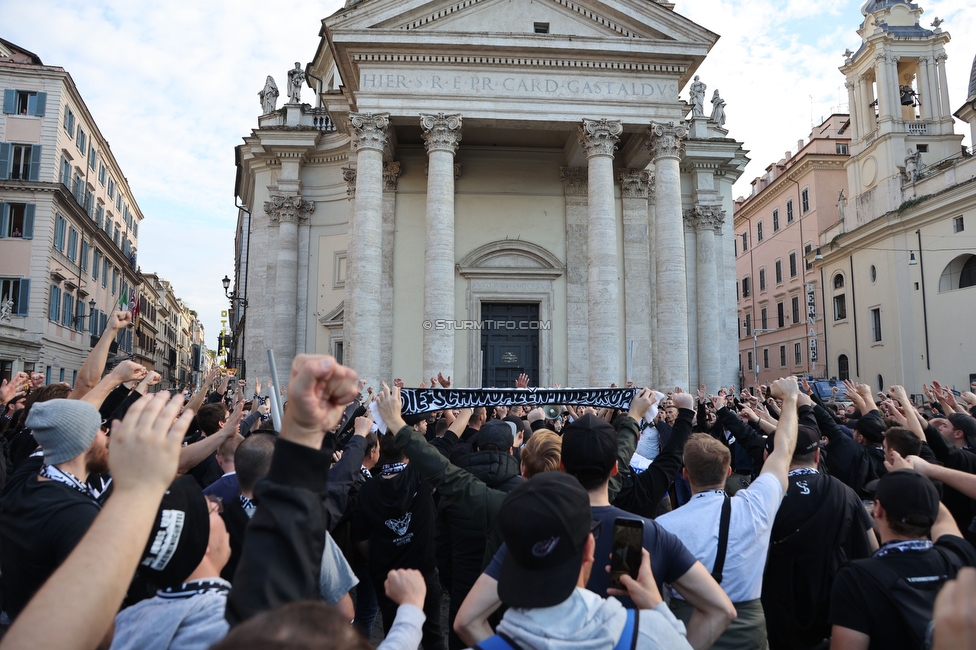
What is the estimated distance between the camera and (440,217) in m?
19.3

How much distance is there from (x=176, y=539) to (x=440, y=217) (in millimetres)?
17543

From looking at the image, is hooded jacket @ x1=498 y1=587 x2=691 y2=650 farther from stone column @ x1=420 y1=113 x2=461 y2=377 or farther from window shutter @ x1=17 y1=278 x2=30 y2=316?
window shutter @ x1=17 y1=278 x2=30 y2=316

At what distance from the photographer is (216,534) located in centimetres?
242

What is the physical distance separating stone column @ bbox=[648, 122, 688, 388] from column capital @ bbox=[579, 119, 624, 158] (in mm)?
1184

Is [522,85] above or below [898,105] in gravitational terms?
below

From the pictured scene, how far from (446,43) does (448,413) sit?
615 inches

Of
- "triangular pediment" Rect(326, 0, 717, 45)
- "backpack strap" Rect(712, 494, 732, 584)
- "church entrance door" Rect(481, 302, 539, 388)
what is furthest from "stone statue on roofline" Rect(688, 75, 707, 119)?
"backpack strap" Rect(712, 494, 732, 584)

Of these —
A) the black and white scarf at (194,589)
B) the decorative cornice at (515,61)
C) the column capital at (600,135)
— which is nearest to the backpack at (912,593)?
the black and white scarf at (194,589)

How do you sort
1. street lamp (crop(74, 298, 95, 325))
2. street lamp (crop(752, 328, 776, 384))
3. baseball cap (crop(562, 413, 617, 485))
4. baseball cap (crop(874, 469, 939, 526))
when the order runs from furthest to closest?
street lamp (crop(752, 328, 776, 384))
street lamp (crop(74, 298, 95, 325))
baseball cap (crop(562, 413, 617, 485))
baseball cap (crop(874, 469, 939, 526))

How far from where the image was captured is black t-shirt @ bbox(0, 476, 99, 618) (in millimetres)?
2547

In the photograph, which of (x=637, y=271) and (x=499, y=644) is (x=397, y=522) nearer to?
(x=499, y=644)

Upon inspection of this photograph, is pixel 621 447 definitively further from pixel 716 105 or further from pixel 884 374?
pixel 884 374

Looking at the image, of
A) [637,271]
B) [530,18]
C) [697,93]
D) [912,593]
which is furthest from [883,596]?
[697,93]

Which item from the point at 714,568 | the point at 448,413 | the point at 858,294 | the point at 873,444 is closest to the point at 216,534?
the point at 714,568
